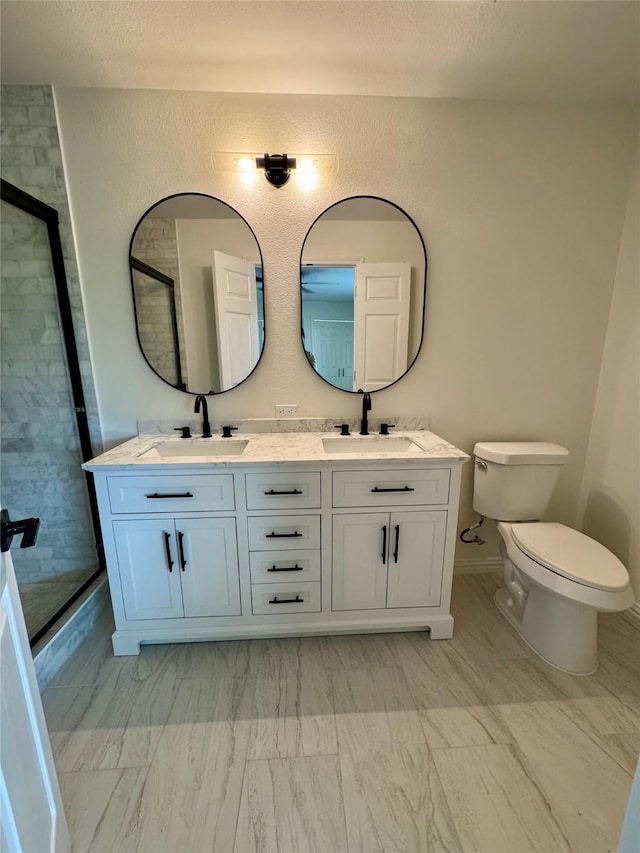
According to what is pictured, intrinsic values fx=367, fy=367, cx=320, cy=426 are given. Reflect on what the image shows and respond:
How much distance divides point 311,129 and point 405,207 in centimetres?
57

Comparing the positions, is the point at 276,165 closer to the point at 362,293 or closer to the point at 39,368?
the point at 362,293

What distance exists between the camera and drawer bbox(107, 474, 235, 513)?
1524 mm

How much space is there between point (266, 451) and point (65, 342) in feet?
3.86

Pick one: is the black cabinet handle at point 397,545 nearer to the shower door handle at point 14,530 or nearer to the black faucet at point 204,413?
the black faucet at point 204,413

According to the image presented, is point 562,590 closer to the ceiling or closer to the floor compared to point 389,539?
closer to the floor

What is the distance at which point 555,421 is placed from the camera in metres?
2.09

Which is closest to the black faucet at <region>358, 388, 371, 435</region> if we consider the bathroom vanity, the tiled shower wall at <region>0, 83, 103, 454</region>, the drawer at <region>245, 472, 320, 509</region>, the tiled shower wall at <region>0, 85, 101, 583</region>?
the bathroom vanity

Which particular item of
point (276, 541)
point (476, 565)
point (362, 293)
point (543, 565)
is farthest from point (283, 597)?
point (362, 293)

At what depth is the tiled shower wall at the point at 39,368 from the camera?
1664 mm

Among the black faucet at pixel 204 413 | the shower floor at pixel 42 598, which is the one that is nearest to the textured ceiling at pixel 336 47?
the black faucet at pixel 204 413

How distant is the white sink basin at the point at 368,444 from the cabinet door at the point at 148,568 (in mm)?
856

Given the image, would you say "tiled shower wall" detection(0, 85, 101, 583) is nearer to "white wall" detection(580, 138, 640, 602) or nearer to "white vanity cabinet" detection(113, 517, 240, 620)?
"white vanity cabinet" detection(113, 517, 240, 620)

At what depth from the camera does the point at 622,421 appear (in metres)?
1.90

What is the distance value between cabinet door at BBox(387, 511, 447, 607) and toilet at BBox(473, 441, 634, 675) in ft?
1.27
